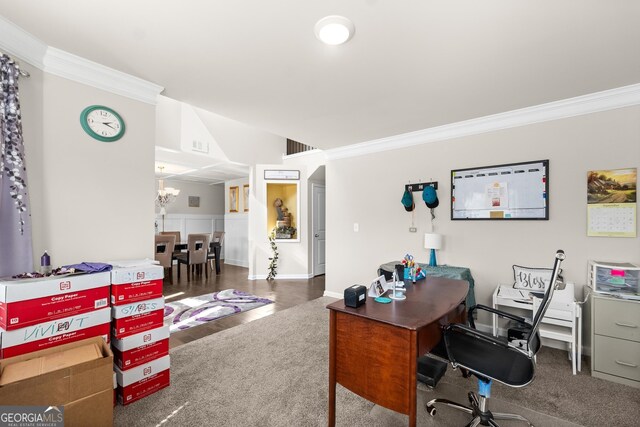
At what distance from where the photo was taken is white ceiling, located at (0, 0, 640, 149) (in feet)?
5.40

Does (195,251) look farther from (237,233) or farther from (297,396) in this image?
(297,396)

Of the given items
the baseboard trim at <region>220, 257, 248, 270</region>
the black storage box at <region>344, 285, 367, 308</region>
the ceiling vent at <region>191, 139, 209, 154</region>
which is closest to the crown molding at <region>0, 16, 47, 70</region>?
the black storage box at <region>344, 285, 367, 308</region>

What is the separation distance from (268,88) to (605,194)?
330 cm

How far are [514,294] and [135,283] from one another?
3323 mm

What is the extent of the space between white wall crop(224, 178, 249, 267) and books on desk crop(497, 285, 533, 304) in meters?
6.28

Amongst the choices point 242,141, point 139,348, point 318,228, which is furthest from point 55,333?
point 318,228

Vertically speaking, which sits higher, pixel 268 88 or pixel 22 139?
pixel 268 88

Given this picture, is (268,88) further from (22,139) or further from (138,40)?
(22,139)

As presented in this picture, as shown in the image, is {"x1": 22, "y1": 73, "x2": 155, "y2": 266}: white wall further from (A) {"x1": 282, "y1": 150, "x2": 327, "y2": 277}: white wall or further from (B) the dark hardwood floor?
(A) {"x1": 282, "y1": 150, "x2": 327, "y2": 277}: white wall

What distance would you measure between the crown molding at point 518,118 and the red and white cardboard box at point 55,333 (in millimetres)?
3662

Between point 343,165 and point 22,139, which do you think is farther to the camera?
point 343,165

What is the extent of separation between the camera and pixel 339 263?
4.74 m

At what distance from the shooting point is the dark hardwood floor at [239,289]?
3.35 meters

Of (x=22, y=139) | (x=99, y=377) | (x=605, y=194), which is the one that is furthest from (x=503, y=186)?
(x=22, y=139)
